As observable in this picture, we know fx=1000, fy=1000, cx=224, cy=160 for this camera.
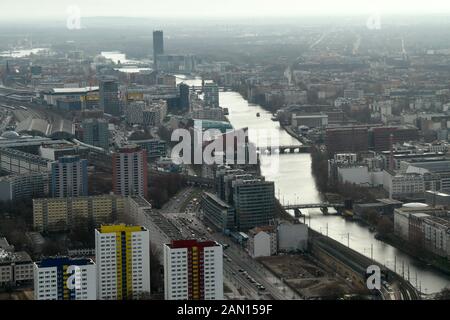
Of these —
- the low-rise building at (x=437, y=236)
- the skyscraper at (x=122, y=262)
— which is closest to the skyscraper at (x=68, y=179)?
the low-rise building at (x=437, y=236)

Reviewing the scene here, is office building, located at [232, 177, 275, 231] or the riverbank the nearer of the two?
the riverbank

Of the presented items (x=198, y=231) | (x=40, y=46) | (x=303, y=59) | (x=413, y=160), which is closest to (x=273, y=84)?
(x=303, y=59)

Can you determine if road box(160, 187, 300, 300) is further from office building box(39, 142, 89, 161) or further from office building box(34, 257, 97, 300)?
office building box(39, 142, 89, 161)

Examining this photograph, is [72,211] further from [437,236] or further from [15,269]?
[437,236]

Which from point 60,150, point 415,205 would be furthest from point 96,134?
point 415,205

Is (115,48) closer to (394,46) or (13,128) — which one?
(394,46)

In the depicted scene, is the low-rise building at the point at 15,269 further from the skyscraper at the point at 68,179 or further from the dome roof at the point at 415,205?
the dome roof at the point at 415,205

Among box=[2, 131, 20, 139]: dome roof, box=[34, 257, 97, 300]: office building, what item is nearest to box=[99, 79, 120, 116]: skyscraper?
box=[2, 131, 20, 139]: dome roof
